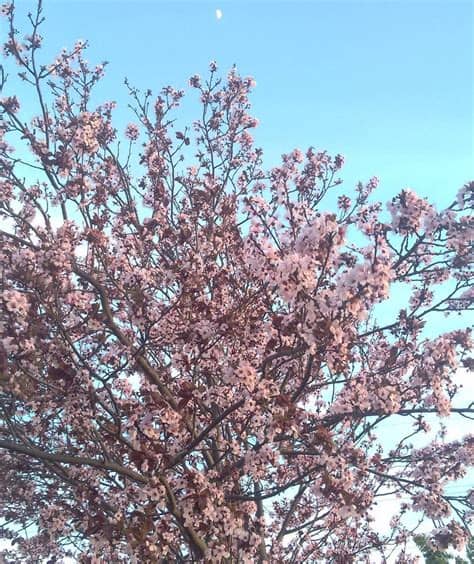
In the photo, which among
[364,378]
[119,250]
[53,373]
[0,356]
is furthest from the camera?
[119,250]

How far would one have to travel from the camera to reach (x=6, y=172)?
8086mm

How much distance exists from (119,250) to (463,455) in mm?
5663

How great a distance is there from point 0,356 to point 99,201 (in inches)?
139

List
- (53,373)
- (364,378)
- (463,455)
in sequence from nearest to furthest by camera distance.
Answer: (53,373), (364,378), (463,455)

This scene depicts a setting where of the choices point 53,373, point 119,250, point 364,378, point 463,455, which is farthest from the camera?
point 119,250

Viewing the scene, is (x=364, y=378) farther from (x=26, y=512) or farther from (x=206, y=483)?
(x=26, y=512)

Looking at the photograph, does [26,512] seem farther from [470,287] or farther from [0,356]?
[470,287]

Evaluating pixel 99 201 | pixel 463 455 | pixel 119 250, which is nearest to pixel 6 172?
pixel 99 201

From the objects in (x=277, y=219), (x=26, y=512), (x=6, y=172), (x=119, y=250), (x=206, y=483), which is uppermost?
(x=6, y=172)

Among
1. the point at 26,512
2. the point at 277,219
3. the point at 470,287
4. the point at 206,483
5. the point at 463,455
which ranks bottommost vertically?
the point at 463,455

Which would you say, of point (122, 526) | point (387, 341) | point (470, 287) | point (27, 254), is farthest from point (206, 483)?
point (387, 341)

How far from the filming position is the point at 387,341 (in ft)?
32.5

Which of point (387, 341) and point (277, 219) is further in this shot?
point (387, 341)

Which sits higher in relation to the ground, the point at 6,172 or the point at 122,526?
the point at 6,172
